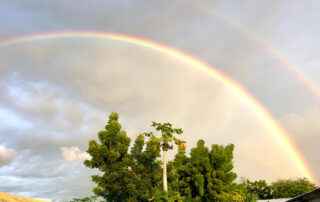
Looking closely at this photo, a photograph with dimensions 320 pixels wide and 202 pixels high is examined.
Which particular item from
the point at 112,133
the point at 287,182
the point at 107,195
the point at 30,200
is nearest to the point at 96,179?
the point at 107,195

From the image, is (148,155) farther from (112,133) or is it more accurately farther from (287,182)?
(287,182)

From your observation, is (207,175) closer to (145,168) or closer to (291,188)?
(145,168)

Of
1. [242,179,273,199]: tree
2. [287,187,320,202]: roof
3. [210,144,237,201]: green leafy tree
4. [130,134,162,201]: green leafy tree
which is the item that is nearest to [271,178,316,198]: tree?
[242,179,273,199]: tree

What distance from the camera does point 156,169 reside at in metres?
38.8

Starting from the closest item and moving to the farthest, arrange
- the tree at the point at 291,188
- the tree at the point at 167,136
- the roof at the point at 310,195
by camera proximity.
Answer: the roof at the point at 310,195 → the tree at the point at 167,136 → the tree at the point at 291,188

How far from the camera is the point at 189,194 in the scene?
40.8 meters

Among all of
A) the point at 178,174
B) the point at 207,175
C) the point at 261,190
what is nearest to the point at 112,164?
the point at 178,174

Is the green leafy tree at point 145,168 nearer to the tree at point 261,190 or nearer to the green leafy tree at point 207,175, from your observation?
the green leafy tree at point 207,175

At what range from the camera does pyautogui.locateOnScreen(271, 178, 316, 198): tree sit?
216ft

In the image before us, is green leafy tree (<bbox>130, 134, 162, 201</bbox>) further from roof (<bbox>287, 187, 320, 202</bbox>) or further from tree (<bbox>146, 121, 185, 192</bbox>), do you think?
roof (<bbox>287, 187, 320, 202</bbox>)

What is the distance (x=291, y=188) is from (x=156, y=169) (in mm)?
44408

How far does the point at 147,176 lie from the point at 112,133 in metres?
7.59

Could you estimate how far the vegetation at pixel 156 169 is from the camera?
3441 centimetres

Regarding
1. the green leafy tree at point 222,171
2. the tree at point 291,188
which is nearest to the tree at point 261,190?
the tree at point 291,188
